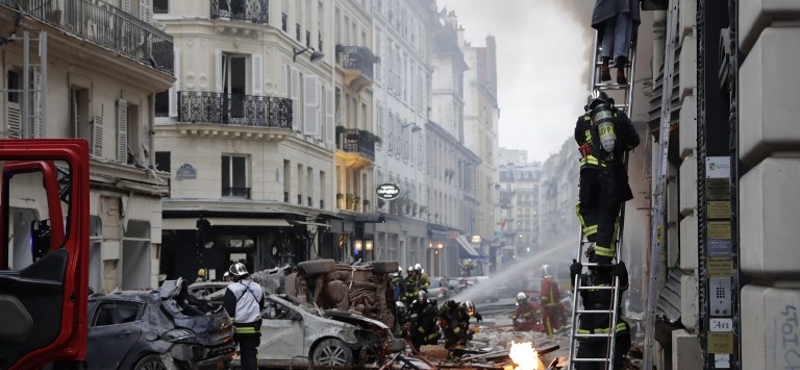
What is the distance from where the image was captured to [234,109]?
3831 centimetres

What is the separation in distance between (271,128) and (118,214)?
11893 millimetres

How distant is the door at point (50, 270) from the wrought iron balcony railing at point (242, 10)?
29.7 metres

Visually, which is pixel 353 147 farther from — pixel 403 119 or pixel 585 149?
pixel 585 149

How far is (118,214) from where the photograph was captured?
2736cm

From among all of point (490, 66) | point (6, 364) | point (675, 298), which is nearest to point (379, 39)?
point (675, 298)

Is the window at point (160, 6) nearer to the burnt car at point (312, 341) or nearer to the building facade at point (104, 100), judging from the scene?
the building facade at point (104, 100)

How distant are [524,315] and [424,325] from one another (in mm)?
9770

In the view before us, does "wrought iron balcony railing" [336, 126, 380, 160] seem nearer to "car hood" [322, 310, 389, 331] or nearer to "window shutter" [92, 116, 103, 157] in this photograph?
"window shutter" [92, 116, 103, 157]

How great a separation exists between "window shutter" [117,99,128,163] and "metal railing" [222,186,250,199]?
9.93 metres

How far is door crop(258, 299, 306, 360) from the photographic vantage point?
19391mm

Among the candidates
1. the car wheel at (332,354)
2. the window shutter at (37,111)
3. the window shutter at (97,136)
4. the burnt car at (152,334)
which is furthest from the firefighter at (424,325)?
the window shutter at (97,136)

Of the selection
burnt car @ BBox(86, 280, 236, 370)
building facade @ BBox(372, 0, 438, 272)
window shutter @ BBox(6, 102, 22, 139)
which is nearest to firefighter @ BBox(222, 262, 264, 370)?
burnt car @ BBox(86, 280, 236, 370)

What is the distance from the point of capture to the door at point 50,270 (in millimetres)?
8117

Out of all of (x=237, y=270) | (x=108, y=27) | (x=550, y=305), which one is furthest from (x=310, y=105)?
(x=237, y=270)
